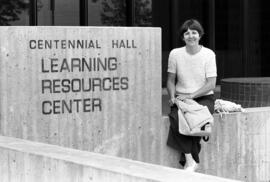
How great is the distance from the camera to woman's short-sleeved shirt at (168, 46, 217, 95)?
634 centimetres

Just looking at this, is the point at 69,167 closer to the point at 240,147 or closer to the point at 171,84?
the point at 171,84

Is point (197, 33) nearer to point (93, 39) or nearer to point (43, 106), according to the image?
point (93, 39)

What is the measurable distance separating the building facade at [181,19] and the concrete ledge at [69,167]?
9.80m

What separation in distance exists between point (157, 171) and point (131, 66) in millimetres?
2857

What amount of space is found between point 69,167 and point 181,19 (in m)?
13.6

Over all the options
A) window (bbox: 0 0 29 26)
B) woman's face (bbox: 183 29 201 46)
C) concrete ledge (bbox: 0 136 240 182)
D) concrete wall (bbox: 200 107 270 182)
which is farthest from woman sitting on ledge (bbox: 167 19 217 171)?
window (bbox: 0 0 29 26)

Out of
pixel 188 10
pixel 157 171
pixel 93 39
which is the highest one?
pixel 188 10

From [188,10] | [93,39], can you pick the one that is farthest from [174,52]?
[188,10]

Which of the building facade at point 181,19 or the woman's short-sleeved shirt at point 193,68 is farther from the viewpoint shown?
the building facade at point 181,19

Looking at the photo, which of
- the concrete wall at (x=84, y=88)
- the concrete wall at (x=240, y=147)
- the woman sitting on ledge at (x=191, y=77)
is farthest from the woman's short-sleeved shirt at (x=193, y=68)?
the concrete wall at (x=240, y=147)

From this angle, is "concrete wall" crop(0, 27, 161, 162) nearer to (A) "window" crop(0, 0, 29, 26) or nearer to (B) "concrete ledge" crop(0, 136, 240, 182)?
(B) "concrete ledge" crop(0, 136, 240, 182)

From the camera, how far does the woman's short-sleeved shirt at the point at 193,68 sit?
634cm

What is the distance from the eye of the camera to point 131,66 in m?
6.57

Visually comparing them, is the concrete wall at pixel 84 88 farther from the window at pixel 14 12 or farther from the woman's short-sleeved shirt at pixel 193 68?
the window at pixel 14 12
